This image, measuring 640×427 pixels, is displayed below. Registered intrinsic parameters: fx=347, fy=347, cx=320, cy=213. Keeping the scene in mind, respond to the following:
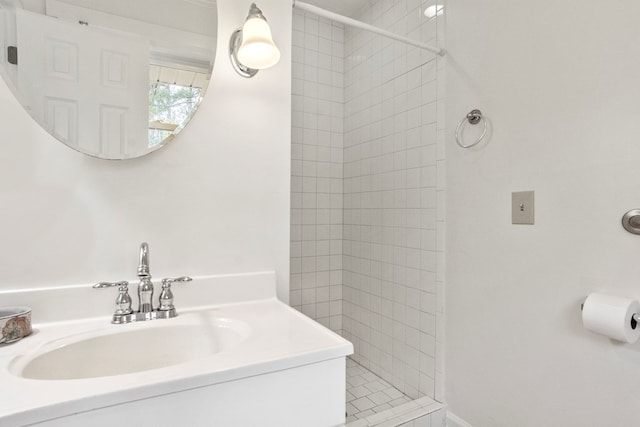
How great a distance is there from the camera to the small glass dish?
0.79 meters

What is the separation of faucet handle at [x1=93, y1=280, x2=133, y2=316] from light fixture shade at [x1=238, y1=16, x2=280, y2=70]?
77 centimetres

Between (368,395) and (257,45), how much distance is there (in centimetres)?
185

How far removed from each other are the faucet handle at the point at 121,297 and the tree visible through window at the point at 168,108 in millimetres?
428

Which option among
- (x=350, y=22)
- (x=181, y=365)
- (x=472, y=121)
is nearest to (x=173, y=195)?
(x=181, y=365)

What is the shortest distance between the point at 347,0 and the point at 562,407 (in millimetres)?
2357

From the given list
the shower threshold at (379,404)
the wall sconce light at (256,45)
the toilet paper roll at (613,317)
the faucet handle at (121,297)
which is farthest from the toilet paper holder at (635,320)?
the faucet handle at (121,297)

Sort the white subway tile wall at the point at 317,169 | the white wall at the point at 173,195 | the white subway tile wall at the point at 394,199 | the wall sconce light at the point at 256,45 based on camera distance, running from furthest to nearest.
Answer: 1. the white subway tile wall at the point at 317,169
2. the white subway tile wall at the point at 394,199
3. the wall sconce light at the point at 256,45
4. the white wall at the point at 173,195

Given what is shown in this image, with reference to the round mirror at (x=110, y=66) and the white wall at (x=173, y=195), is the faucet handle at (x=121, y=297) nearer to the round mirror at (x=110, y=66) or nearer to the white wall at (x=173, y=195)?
the white wall at (x=173, y=195)

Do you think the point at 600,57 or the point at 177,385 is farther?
the point at 600,57

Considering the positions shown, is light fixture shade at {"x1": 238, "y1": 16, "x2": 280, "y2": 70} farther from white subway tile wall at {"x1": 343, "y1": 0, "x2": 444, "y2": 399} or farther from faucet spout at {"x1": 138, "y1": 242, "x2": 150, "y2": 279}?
white subway tile wall at {"x1": 343, "y1": 0, "x2": 444, "y2": 399}

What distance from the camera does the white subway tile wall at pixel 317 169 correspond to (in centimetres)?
236

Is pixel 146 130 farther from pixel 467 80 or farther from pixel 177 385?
pixel 467 80

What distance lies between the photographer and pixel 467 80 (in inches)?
61.4

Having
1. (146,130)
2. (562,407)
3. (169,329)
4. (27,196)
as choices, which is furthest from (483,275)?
(27,196)
